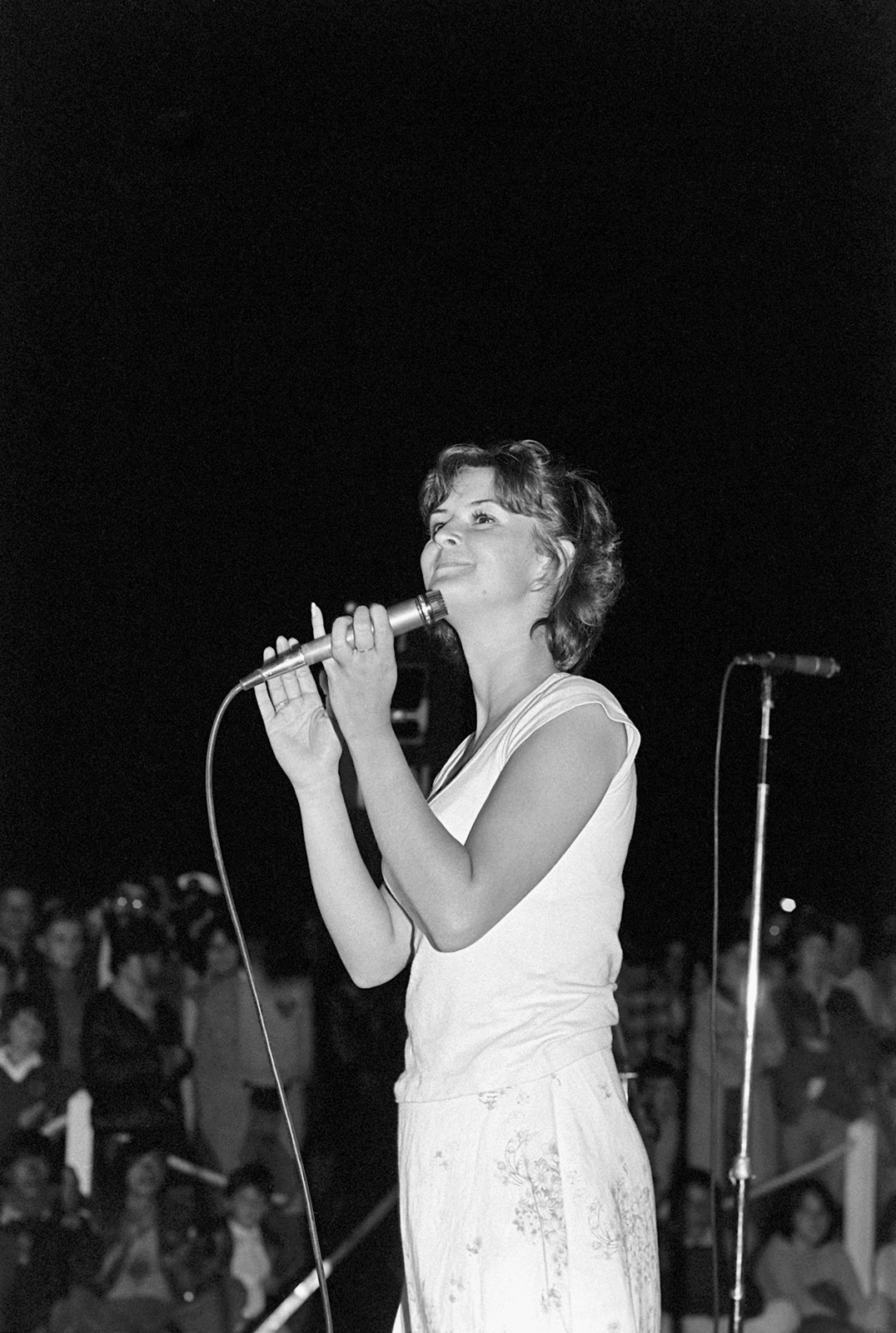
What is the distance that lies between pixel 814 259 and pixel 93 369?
198cm

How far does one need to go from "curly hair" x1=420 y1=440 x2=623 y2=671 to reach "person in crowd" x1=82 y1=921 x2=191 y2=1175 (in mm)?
2183

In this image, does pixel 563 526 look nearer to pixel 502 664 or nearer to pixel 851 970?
pixel 502 664

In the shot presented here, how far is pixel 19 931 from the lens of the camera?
3.41m

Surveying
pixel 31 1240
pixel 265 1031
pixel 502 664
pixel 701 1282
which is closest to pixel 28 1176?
pixel 31 1240

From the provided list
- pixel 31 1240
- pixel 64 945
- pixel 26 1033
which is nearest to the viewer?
pixel 31 1240

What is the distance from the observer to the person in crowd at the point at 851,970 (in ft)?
12.1

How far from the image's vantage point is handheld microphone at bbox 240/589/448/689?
118 cm

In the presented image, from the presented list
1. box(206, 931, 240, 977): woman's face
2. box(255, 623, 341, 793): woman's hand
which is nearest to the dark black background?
box(206, 931, 240, 977): woman's face

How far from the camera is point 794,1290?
3.20 meters

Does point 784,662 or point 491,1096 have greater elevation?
point 784,662

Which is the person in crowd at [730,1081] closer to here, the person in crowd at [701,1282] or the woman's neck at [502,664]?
the person in crowd at [701,1282]

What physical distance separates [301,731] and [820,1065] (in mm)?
2685

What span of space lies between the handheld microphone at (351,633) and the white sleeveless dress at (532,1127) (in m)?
0.14

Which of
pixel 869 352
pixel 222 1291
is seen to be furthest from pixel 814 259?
pixel 222 1291
